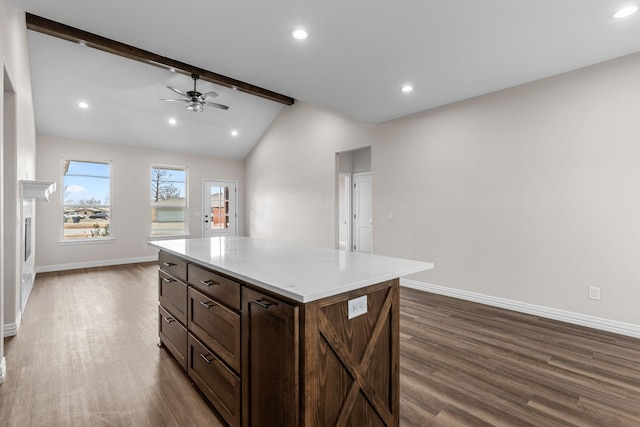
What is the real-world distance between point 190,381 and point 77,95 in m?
5.60

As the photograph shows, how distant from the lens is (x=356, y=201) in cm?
741

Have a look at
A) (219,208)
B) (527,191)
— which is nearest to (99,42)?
(219,208)

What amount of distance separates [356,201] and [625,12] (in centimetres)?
545

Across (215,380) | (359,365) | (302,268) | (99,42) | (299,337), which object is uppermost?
(99,42)

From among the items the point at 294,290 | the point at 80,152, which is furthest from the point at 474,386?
the point at 80,152

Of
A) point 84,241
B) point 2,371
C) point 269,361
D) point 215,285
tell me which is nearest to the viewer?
point 269,361

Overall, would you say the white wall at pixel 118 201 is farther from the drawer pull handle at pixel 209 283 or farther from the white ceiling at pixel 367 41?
the drawer pull handle at pixel 209 283

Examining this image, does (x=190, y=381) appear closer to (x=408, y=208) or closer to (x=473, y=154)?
(x=408, y=208)

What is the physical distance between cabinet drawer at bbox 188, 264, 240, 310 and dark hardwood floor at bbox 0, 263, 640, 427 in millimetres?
740

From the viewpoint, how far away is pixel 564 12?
7.51 ft

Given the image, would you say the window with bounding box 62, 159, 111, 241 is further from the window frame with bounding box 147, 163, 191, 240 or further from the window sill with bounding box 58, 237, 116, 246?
the window frame with bounding box 147, 163, 191, 240

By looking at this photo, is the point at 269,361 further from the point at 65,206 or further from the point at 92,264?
the point at 65,206

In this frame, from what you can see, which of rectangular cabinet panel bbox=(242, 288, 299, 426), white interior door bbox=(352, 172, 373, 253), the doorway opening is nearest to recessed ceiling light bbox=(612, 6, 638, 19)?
rectangular cabinet panel bbox=(242, 288, 299, 426)

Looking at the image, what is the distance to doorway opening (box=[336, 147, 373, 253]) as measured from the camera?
718cm
